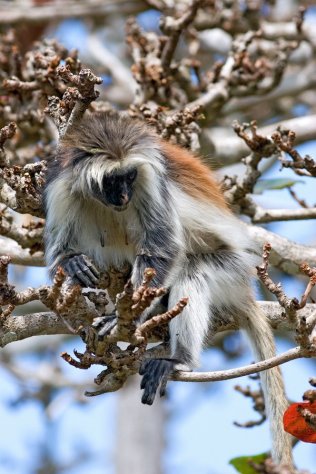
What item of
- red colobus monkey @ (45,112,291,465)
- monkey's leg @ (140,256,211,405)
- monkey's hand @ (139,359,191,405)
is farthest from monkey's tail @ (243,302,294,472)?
monkey's hand @ (139,359,191,405)

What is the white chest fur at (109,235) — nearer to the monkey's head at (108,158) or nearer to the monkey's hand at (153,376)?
the monkey's head at (108,158)

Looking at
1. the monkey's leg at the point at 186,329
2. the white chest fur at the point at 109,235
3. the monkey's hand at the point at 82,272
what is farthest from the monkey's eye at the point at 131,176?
the monkey's leg at the point at 186,329

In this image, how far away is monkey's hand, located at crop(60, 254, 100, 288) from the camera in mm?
4930

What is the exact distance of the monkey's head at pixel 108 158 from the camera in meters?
5.16

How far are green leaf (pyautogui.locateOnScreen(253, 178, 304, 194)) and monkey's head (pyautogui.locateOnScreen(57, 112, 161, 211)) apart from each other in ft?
3.61

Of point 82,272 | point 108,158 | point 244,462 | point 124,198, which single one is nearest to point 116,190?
point 124,198

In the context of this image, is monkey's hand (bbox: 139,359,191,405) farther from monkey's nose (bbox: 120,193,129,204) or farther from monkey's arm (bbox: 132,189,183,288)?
monkey's nose (bbox: 120,193,129,204)

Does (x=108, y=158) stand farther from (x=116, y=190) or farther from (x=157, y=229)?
(x=157, y=229)

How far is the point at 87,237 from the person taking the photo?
550 cm

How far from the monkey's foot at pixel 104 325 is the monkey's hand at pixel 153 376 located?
39cm

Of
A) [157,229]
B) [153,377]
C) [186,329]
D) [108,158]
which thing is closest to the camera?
[153,377]

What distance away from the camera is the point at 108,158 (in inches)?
206

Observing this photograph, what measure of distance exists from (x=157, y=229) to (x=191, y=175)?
1.47 feet

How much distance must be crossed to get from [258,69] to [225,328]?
93.2 inches
